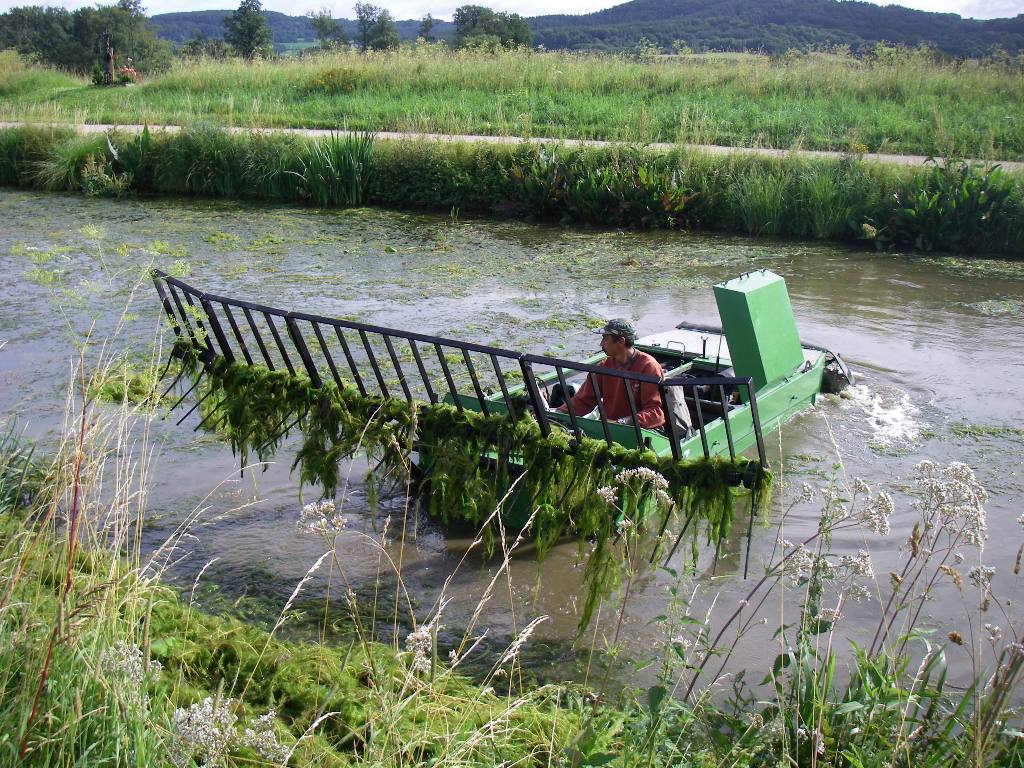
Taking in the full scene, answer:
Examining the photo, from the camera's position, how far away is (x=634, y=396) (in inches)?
270

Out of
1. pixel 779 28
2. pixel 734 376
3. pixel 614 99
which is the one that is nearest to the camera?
pixel 734 376

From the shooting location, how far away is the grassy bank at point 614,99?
18375 mm

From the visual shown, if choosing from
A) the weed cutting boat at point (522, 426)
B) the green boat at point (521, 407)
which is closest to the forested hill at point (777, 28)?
the green boat at point (521, 407)

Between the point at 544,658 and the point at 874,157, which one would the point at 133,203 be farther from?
the point at 544,658

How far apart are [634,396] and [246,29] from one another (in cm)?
6509

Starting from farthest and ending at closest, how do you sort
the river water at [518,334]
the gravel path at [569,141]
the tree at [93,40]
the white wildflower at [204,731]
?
the tree at [93,40] → the gravel path at [569,141] → the river water at [518,334] → the white wildflower at [204,731]

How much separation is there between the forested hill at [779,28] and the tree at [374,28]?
18417 mm

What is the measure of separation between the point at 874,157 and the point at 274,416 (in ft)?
44.6

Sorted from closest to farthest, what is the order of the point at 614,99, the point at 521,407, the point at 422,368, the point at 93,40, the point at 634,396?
the point at 422,368, the point at 521,407, the point at 634,396, the point at 614,99, the point at 93,40

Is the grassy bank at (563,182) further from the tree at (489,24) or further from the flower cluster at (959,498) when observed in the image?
the tree at (489,24)

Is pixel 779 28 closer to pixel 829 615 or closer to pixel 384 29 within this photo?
pixel 384 29

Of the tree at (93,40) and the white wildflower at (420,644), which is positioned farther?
the tree at (93,40)

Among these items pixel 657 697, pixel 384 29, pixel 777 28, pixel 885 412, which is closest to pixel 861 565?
pixel 657 697

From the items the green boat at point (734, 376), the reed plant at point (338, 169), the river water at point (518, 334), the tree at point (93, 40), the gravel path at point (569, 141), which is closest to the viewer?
the river water at point (518, 334)
